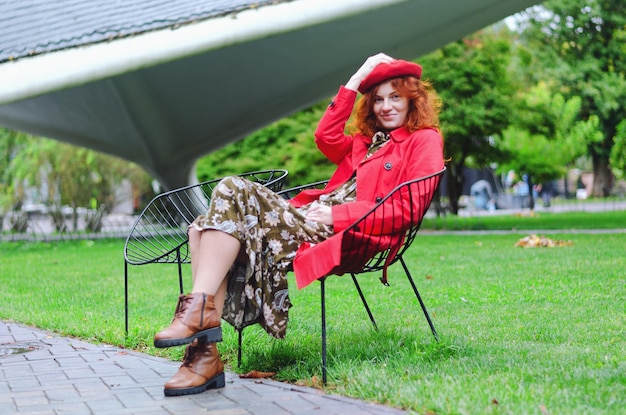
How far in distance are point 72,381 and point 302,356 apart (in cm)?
110

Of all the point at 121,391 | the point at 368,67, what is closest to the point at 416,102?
the point at 368,67

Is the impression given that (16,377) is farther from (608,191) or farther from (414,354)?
(608,191)

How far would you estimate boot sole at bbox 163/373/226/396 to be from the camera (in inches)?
138

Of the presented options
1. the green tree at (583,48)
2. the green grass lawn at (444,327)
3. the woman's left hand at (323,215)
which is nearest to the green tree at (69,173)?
the green grass lawn at (444,327)

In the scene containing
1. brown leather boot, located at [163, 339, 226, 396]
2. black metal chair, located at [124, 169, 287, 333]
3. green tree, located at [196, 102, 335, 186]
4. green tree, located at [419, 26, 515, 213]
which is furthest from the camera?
green tree, located at [196, 102, 335, 186]

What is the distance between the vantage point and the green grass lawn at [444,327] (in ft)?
10.6

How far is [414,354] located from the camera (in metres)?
3.84

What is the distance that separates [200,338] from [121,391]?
0.42m

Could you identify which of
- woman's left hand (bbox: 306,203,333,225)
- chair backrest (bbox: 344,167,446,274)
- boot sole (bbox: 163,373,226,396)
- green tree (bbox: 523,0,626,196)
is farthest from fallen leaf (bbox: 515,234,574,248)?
green tree (bbox: 523,0,626,196)

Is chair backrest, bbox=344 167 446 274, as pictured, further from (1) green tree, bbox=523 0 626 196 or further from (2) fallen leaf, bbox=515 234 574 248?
(1) green tree, bbox=523 0 626 196

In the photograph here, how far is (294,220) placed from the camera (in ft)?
12.6

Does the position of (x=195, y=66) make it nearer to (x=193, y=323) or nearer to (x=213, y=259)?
(x=213, y=259)

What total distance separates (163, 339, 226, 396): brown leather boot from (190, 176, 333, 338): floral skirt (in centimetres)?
31

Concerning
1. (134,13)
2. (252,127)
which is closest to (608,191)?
(252,127)
